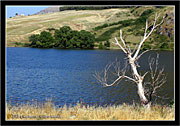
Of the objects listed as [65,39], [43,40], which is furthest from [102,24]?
[43,40]

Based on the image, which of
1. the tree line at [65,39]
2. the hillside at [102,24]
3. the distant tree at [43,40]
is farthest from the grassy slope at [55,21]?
the tree line at [65,39]

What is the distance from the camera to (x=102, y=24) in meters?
87.6

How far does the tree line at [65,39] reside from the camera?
75812 millimetres

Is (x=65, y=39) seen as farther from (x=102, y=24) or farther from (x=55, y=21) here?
(x=102, y=24)

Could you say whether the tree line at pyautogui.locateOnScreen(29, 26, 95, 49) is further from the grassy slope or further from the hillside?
the grassy slope

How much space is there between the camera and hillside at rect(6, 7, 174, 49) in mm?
69375

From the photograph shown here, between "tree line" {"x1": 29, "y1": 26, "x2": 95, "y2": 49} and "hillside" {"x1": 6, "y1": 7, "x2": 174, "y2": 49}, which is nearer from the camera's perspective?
"hillside" {"x1": 6, "y1": 7, "x2": 174, "y2": 49}

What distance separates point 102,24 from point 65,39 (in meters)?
14.9

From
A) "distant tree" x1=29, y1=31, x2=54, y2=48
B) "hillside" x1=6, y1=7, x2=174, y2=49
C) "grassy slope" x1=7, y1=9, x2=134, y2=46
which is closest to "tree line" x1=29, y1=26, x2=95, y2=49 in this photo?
"distant tree" x1=29, y1=31, x2=54, y2=48

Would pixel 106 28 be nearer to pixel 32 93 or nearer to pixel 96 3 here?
pixel 32 93

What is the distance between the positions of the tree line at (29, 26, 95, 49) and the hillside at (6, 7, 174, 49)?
2.61 m

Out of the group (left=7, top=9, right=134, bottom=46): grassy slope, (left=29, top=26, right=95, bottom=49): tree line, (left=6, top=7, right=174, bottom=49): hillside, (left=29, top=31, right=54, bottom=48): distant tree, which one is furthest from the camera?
(left=29, top=26, right=95, bottom=49): tree line

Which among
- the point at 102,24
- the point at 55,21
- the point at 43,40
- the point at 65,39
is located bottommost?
the point at 43,40

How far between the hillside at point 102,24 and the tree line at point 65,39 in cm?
261
